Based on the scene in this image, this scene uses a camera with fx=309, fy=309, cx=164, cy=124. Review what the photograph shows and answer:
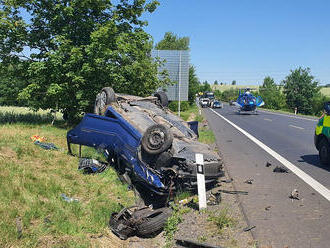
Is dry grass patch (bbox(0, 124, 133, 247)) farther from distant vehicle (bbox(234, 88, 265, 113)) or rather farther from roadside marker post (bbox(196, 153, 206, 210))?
distant vehicle (bbox(234, 88, 265, 113))

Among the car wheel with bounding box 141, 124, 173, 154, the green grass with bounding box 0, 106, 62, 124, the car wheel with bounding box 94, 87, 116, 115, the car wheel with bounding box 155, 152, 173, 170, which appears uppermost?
the car wheel with bounding box 94, 87, 116, 115

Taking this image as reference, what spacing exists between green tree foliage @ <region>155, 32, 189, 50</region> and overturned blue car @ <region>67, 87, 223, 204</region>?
36.8m

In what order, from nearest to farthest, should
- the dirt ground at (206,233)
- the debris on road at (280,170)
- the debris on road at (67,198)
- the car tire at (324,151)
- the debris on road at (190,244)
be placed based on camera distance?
the debris on road at (190,244) < the dirt ground at (206,233) < the debris on road at (67,198) < the debris on road at (280,170) < the car tire at (324,151)

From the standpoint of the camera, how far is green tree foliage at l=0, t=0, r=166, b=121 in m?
12.1

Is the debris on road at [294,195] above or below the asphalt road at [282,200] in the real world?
above

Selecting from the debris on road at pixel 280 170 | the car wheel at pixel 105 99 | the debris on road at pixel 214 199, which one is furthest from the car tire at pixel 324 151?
the car wheel at pixel 105 99

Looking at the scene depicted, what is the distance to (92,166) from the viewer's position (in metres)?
6.76

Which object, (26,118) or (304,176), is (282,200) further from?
(26,118)

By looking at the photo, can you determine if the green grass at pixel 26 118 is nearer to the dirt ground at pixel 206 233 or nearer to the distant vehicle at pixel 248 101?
the dirt ground at pixel 206 233

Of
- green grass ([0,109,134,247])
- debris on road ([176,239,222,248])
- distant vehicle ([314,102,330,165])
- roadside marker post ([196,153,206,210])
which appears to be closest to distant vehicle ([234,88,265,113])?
distant vehicle ([314,102,330,165])

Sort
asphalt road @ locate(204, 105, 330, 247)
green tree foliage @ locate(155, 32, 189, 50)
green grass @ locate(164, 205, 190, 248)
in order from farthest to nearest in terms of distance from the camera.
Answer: green tree foliage @ locate(155, 32, 189, 50), green grass @ locate(164, 205, 190, 248), asphalt road @ locate(204, 105, 330, 247)

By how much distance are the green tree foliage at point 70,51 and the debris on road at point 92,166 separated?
580 cm

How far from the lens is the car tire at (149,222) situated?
4.42 meters

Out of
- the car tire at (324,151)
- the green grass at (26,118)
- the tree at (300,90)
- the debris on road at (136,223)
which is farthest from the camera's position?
the tree at (300,90)
